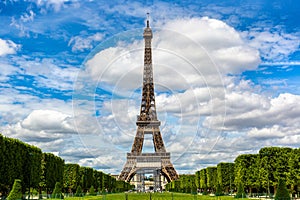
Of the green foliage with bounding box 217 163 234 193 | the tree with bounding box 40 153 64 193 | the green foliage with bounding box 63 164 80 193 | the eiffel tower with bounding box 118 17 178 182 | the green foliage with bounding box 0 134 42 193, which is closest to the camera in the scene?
the green foliage with bounding box 0 134 42 193

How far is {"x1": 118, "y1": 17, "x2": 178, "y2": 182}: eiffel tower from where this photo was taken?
8994 centimetres

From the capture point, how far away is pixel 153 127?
91438mm

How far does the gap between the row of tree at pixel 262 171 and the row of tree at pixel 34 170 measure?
2250cm

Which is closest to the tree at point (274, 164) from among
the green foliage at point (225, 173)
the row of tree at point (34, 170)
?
the green foliage at point (225, 173)

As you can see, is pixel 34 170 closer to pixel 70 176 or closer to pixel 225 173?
pixel 70 176

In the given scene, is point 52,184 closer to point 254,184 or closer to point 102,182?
point 254,184

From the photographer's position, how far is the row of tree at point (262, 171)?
51.6 meters

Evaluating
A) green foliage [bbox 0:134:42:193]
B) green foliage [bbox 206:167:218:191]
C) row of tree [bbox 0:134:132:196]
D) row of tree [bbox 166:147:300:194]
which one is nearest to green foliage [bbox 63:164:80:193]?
row of tree [bbox 0:134:132:196]

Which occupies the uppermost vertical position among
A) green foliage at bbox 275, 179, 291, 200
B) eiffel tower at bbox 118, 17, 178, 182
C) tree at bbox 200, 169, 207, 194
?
eiffel tower at bbox 118, 17, 178, 182

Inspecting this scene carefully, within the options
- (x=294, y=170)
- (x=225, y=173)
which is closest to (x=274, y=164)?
(x=294, y=170)

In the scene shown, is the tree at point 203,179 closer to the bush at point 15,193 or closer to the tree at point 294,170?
the tree at point 294,170

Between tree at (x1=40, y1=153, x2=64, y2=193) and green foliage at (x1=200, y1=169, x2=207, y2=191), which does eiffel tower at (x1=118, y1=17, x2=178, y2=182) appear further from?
tree at (x1=40, y1=153, x2=64, y2=193)

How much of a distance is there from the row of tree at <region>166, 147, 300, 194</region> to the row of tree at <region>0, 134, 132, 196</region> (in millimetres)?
22495

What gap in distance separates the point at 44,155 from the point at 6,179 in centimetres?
1604
